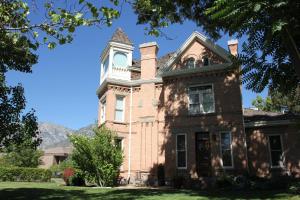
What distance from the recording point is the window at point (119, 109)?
1051 inches

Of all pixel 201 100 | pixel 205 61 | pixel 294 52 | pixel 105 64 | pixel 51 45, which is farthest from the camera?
pixel 105 64

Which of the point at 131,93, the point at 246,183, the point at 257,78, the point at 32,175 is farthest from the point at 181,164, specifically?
the point at 32,175

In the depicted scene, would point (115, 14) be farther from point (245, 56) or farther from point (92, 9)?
point (245, 56)

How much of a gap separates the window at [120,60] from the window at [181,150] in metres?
8.00

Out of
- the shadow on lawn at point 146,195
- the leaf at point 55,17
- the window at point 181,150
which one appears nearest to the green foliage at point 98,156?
the shadow on lawn at point 146,195

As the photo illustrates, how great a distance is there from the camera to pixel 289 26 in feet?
32.0

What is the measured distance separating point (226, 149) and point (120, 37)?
13328 mm

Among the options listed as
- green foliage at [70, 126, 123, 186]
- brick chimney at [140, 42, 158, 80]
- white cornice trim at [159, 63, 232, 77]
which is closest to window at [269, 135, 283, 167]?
white cornice trim at [159, 63, 232, 77]

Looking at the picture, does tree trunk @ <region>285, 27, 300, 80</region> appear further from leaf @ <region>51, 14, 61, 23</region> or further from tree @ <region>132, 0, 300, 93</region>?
leaf @ <region>51, 14, 61, 23</region>

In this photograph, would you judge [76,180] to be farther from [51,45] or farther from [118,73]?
[51,45]

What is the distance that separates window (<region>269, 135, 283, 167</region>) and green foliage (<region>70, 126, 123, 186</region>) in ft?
34.2

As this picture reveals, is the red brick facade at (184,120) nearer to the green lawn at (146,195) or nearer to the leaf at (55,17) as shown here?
the green lawn at (146,195)

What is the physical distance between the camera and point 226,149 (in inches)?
885

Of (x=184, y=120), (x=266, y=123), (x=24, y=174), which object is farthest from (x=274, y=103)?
(x=24, y=174)
